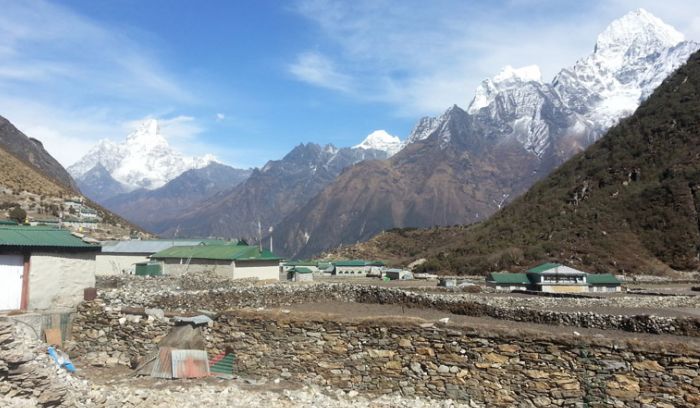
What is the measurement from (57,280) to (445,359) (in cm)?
1472

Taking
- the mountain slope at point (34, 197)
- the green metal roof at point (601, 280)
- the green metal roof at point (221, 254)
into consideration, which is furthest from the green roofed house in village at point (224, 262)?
the mountain slope at point (34, 197)

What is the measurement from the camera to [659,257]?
226 ft

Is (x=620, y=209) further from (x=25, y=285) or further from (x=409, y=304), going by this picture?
(x=25, y=285)

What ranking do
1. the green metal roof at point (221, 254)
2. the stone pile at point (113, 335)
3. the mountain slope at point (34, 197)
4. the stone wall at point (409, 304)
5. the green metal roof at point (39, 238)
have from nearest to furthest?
the stone pile at point (113, 335)
the green metal roof at point (39, 238)
the stone wall at point (409, 304)
the green metal roof at point (221, 254)
the mountain slope at point (34, 197)

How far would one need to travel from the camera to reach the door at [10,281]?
57.8 ft

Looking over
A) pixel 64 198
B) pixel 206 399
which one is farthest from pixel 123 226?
pixel 206 399

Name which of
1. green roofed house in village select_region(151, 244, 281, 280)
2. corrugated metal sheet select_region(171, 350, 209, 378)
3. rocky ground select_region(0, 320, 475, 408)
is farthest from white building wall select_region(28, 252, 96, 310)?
green roofed house in village select_region(151, 244, 281, 280)

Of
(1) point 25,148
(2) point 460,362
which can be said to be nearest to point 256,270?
(2) point 460,362

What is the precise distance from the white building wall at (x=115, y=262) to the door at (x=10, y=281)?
3294 cm

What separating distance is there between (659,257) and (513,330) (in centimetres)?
6745

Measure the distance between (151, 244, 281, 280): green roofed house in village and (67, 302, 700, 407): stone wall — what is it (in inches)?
952

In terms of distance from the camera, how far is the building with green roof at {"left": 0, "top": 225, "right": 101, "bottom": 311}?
17859mm

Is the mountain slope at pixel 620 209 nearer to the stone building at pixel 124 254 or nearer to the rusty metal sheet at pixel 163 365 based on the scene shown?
the stone building at pixel 124 254

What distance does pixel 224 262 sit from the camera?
137 ft
